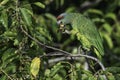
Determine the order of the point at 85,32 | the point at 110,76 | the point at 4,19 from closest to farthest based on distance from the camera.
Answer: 1. the point at 110,76
2. the point at 4,19
3. the point at 85,32

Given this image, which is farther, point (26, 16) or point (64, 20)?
point (64, 20)

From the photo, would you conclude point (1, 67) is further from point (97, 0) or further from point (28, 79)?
point (97, 0)

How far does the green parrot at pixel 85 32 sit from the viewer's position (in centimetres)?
261

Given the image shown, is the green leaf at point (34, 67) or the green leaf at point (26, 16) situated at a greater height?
the green leaf at point (26, 16)

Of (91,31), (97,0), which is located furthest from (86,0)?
(91,31)

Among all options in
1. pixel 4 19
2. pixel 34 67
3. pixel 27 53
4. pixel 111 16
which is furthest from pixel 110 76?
pixel 111 16

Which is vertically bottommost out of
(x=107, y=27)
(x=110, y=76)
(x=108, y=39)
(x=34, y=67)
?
(x=110, y=76)

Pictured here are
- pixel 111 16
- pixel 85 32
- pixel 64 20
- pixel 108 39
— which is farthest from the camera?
pixel 111 16

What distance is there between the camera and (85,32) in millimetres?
2752

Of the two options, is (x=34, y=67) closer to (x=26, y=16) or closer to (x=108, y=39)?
(x=26, y=16)

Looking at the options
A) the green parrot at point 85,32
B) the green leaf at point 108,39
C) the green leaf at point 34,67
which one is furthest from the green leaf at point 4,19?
the green leaf at point 108,39

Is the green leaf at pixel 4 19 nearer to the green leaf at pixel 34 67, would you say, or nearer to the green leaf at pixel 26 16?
the green leaf at pixel 26 16

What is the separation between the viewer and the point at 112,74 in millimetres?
2369

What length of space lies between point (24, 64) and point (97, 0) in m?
3.07
